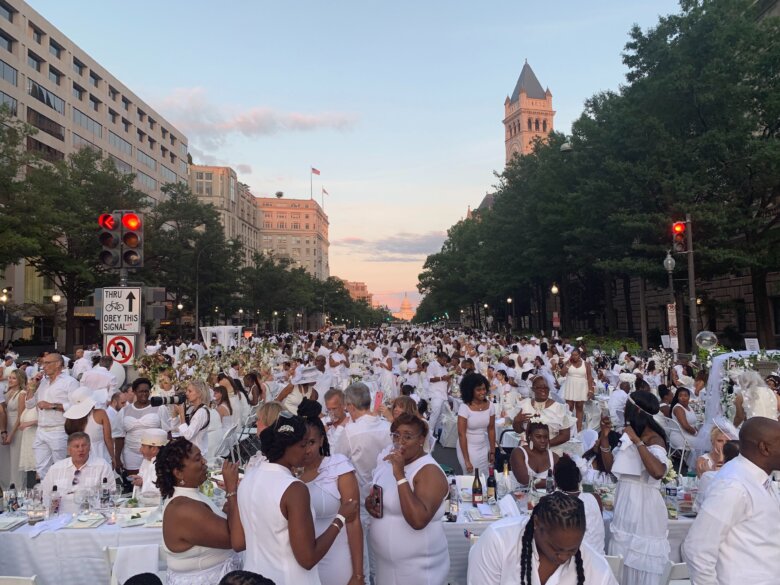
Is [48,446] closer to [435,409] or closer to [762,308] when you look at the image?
[435,409]

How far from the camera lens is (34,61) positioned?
5397cm

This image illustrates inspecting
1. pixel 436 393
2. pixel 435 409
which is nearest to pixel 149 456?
pixel 435 409

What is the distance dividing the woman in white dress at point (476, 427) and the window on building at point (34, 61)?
60.2 m

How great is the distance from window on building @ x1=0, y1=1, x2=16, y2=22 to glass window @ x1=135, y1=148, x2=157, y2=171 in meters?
26.9

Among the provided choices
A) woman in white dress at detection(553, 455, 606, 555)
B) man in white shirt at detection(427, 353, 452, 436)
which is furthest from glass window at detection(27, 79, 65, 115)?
woman in white dress at detection(553, 455, 606, 555)

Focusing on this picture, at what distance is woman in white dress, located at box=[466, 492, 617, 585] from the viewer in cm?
269

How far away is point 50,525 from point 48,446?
9.30 feet

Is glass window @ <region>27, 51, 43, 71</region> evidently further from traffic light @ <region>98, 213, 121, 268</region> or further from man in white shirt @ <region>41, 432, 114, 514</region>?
man in white shirt @ <region>41, 432, 114, 514</region>

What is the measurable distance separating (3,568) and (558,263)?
43.1 metres

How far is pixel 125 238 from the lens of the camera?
9.71 m

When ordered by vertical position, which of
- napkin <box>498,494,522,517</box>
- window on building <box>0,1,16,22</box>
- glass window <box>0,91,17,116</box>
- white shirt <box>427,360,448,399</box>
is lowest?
napkin <box>498,494,522,517</box>

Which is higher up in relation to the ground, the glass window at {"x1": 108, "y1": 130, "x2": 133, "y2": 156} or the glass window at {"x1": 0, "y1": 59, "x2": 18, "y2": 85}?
the glass window at {"x1": 108, "y1": 130, "x2": 133, "y2": 156}

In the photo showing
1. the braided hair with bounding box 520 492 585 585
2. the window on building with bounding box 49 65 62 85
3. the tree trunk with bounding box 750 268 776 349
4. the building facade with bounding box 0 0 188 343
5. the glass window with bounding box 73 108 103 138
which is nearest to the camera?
the braided hair with bounding box 520 492 585 585

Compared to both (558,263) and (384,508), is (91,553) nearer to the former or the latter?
(384,508)
